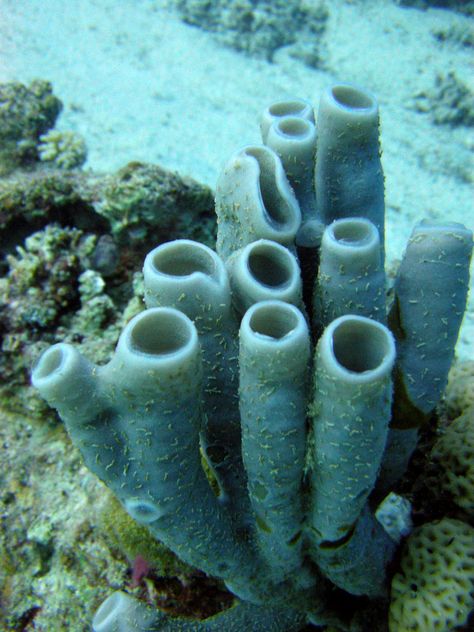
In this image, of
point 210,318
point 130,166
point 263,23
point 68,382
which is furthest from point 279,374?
point 263,23

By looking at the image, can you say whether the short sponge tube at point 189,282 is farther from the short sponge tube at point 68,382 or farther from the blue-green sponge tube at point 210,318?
the short sponge tube at point 68,382

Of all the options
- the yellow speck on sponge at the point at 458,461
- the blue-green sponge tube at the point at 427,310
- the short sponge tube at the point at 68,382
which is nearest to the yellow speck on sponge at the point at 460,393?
the yellow speck on sponge at the point at 458,461

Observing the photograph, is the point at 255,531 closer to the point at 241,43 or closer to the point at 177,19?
the point at 241,43

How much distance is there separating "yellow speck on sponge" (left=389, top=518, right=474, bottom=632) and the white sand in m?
3.73

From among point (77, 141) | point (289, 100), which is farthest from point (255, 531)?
point (77, 141)

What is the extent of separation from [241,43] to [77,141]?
5553mm

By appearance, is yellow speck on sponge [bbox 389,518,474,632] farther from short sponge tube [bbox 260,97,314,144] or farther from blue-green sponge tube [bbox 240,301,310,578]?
short sponge tube [bbox 260,97,314,144]

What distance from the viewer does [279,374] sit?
1193 millimetres

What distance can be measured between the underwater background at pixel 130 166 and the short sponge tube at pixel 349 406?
1088mm

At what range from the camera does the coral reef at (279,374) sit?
3.92 feet

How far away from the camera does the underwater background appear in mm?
2527

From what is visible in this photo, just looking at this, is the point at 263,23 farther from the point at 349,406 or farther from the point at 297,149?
the point at 349,406

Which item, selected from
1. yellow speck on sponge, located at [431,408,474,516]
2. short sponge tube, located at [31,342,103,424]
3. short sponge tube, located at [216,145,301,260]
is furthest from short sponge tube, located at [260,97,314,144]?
yellow speck on sponge, located at [431,408,474,516]

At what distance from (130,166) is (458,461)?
2.85 m
